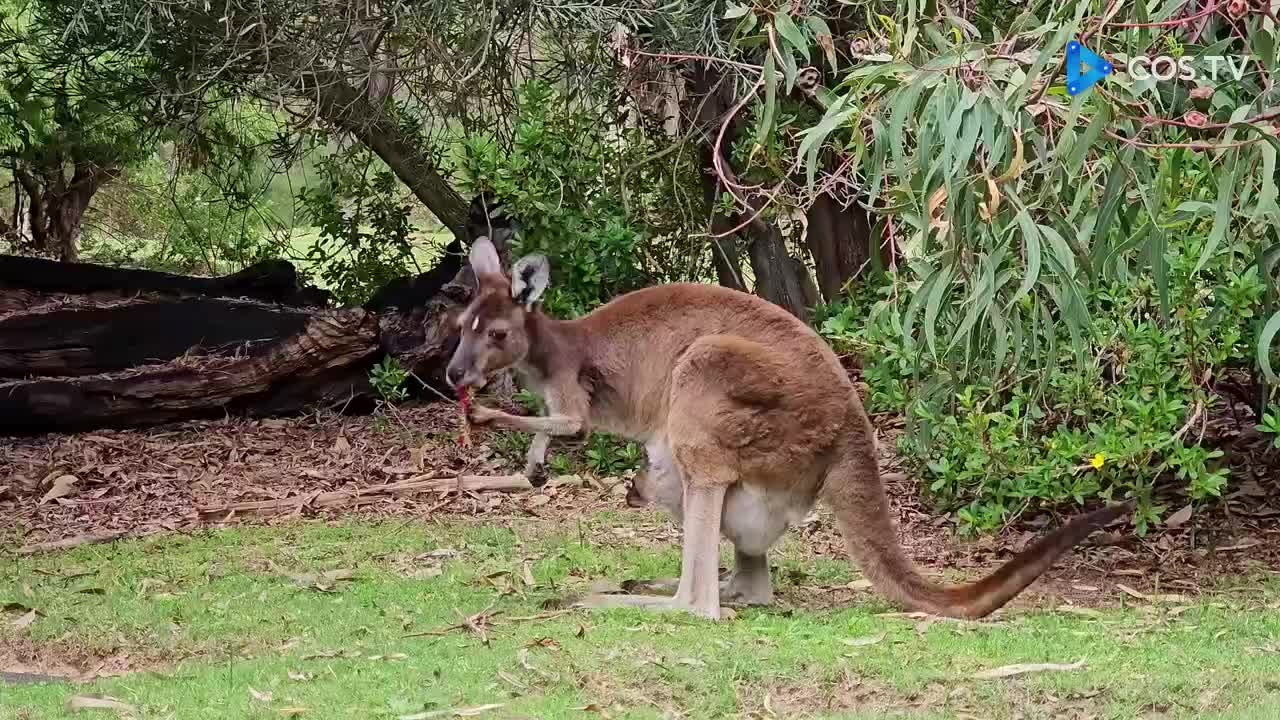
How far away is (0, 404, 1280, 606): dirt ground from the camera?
27.1ft

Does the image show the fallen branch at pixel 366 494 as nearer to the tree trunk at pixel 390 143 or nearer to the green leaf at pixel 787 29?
the tree trunk at pixel 390 143

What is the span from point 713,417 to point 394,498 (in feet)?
13.4

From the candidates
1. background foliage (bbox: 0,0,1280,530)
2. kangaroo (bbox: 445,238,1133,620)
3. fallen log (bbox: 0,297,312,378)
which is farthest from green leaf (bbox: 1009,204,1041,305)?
fallen log (bbox: 0,297,312,378)

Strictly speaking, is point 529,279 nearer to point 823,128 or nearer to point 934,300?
point 823,128

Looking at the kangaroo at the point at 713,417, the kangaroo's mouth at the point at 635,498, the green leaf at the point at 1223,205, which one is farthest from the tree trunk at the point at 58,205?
the green leaf at the point at 1223,205

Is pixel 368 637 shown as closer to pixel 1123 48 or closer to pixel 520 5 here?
pixel 1123 48

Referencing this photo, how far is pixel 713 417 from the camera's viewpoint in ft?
21.1

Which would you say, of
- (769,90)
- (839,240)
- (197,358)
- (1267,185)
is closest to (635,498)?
(769,90)

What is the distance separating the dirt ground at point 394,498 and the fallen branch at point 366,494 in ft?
0.15

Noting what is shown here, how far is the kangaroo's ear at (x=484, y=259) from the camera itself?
7.09 metres

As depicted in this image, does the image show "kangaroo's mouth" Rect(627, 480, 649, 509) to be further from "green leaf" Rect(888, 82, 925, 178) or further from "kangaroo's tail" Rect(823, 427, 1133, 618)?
"green leaf" Rect(888, 82, 925, 178)

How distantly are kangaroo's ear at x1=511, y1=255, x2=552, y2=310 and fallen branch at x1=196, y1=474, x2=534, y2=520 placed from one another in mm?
2884

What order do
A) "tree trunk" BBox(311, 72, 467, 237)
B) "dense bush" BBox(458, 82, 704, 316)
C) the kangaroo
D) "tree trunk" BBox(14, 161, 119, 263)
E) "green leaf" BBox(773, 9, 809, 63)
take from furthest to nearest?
1. "tree trunk" BBox(14, 161, 119, 263)
2. "dense bush" BBox(458, 82, 704, 316)
3. "tree trunk" BBox(311, 72, 467, 237)
4. the kangaroo
5. "green leaf" BBox(773, 9, 809, 63)

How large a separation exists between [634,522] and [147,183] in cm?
881
